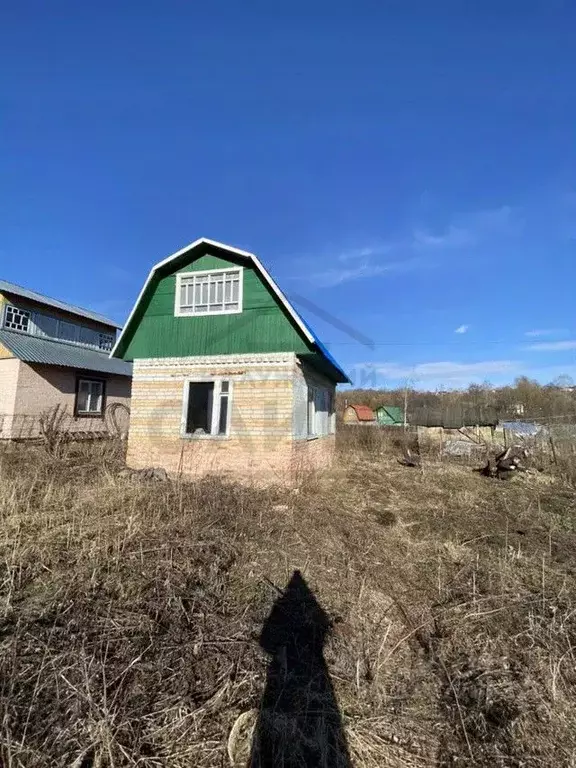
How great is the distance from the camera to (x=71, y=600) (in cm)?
390

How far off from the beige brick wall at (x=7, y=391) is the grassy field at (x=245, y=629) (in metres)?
11.1

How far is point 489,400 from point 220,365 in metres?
31.9

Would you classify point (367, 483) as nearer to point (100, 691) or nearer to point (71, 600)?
point (71, 600)

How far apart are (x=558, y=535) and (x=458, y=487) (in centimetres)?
445

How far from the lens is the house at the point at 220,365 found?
409 inches

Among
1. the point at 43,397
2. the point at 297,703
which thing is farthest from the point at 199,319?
the point at 43,397

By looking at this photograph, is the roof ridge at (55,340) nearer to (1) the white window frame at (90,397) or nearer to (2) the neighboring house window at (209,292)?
(1) the white window frame at (90,397)

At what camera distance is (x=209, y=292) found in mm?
11164

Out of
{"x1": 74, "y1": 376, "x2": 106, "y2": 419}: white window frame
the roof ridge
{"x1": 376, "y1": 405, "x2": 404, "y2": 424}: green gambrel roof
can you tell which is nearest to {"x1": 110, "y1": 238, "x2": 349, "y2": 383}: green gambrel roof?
{"x1": 74, "y1": 376, "x2": 106, "y2": 419}: white window frame

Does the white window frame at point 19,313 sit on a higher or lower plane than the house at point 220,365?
higher

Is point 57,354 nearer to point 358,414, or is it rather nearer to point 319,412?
point 319,412

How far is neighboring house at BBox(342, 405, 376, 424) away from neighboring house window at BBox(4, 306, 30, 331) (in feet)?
91.9

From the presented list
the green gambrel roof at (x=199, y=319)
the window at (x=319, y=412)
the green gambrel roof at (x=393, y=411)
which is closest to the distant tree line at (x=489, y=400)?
the green gambrel roof at (x=393, y=411)

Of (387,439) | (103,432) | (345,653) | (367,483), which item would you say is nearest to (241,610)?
(345,653)
